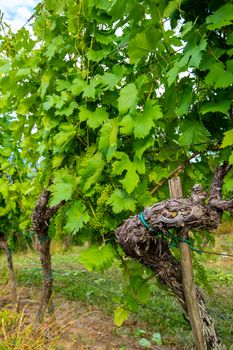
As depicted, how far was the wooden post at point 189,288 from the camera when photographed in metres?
2.55

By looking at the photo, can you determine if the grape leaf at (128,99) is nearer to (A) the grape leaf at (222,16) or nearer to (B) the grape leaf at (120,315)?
(A) the grape leaf at (222,16)

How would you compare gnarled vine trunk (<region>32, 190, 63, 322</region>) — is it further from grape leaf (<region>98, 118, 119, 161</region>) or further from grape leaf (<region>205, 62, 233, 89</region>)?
grape leaf (<region>205, 62, 233, 89</region>)

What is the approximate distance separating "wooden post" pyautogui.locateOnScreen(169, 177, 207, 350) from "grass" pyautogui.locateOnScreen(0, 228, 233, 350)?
0.30 metres

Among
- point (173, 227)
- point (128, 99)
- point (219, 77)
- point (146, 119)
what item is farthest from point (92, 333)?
point (219, 77)

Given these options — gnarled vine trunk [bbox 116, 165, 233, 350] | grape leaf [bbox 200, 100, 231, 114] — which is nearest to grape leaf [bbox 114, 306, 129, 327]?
gnarled vine trunk [bbox 116, 165, 233, 350]

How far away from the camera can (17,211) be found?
582 cm

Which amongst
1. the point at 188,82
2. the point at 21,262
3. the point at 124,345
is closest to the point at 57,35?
the point at 188,82

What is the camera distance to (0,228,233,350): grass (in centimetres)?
462

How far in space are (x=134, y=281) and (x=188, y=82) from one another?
1.50 m

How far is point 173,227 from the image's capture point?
7.82 ft

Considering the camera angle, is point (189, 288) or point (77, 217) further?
point (77, 217)

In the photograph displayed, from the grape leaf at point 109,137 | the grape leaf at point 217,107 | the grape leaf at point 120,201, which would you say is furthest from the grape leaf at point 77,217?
the grape leaf at point 217,107

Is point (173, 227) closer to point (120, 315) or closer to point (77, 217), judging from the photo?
point (77, 217)

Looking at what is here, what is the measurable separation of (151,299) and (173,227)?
13.5ft
